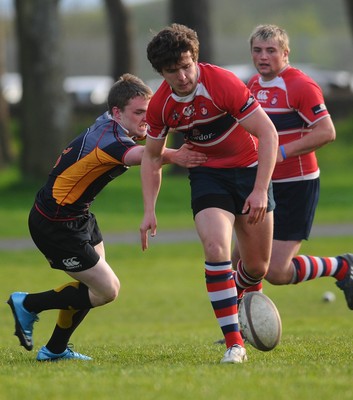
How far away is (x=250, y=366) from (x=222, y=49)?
57.9 metres

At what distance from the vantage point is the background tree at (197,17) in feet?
94.7

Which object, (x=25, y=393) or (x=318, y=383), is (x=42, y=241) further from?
(x=318, y=383)

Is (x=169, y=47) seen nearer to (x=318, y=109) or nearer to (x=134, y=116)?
(x=134, y=116)

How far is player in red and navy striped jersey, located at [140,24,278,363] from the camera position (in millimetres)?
7449

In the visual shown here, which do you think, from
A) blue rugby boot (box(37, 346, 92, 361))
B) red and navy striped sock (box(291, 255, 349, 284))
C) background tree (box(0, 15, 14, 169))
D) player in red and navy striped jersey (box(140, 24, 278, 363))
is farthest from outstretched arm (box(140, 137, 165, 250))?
background tree (box(0, 15, 14, 169))

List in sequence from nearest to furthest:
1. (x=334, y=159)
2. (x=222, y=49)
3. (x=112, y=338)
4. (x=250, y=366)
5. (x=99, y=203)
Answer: (x=250, y=366)
(x=112, y=338)
(x=99, y=203)
(x=334, y=159)
(x=222, y=49)

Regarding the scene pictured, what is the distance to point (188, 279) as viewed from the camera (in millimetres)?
17766

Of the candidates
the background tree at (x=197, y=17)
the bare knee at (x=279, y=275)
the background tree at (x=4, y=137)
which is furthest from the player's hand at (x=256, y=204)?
the background tree at (x=4, y=137)

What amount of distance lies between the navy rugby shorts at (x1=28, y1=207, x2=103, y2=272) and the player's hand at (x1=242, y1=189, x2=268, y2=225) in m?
1.28

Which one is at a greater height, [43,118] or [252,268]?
[252,268]

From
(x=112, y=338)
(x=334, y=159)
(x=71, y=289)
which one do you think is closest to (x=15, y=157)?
(x=334, y=159)

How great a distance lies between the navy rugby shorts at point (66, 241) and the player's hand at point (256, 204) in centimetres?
128

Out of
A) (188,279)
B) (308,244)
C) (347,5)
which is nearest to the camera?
(188,279)

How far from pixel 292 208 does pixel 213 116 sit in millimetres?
2102
